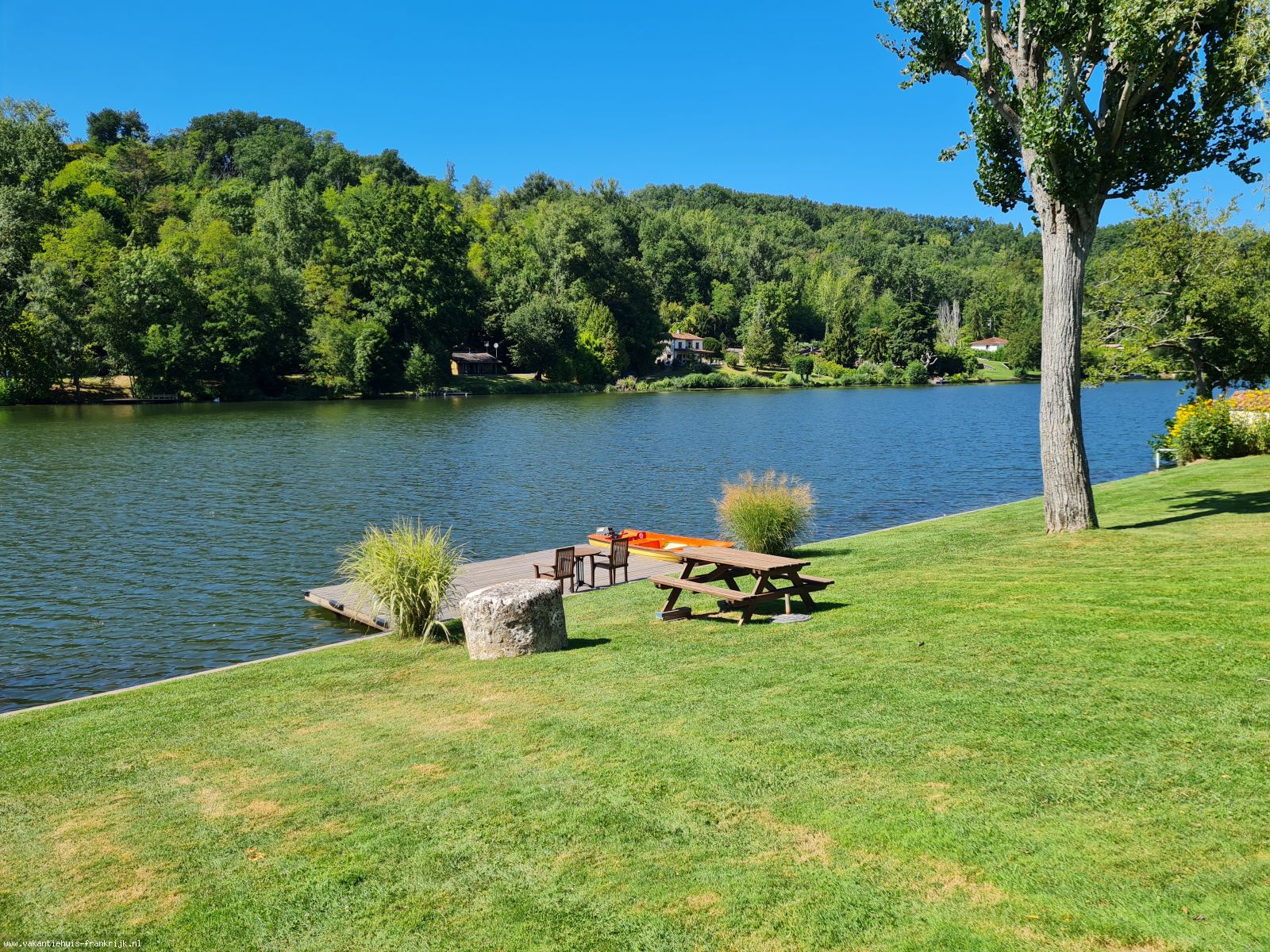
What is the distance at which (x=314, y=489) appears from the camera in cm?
3241

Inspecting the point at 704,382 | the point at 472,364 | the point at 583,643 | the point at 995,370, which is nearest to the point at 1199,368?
the point at 583,643

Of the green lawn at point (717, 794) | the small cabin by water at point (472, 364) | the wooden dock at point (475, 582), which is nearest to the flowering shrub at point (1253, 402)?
the green lawn at point (717, 794)

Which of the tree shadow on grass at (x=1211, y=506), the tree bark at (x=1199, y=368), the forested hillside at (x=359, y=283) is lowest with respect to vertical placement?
the tree shadow on grass at (x=1211, y=506)

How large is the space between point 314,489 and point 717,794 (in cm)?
2916

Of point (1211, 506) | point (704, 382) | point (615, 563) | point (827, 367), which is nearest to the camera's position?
point (1211, 506)

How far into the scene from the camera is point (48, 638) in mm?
15547

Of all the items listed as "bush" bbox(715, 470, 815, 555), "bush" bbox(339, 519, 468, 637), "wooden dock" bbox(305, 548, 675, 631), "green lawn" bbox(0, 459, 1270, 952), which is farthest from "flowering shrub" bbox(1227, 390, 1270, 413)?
"bush" bbox(339, 519, 468, 637)

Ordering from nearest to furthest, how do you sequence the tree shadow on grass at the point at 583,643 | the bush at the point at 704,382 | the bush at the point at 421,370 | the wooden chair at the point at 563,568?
the tree shadow on grass at the point at 583,643, the wooden chair at the point at 563,568, the bush at the point at 421,370, the bush at the point at 704,382

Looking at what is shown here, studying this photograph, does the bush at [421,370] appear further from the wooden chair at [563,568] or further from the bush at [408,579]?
the bush at [408,579]

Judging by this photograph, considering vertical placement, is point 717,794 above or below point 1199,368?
below

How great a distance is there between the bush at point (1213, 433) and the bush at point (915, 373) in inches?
3849

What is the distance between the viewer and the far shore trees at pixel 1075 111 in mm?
12875

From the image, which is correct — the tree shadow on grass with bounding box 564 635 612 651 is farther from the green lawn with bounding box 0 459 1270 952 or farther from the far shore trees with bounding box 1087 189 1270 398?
the far shore trees with bounding box 1087 189 1270 398

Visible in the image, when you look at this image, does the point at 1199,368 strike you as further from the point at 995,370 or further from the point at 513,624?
the point at 995,370
